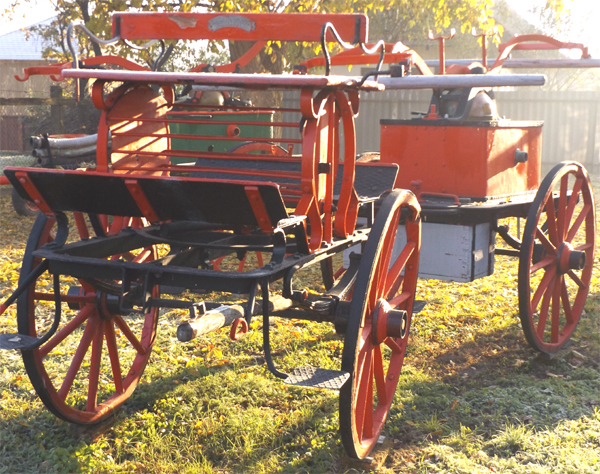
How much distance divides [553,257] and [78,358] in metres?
3.05

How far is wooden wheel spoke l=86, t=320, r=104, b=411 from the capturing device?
12.0ft

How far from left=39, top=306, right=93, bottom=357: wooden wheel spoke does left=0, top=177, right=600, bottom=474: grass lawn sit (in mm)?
503

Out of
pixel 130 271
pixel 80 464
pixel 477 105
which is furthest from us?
pixel 477 105

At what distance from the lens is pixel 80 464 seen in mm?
3371

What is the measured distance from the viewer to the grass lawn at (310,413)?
3432mm

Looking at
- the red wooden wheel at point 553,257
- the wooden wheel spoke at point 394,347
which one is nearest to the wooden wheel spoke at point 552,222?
the red wooden wheel at point 553,257

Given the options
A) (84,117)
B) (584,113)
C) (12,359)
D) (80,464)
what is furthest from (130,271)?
(584,113)

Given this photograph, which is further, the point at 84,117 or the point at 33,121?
the point at 33,121

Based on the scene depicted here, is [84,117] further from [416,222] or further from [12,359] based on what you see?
[416,222]

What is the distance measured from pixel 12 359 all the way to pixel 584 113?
1666 cm

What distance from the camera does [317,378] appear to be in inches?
111

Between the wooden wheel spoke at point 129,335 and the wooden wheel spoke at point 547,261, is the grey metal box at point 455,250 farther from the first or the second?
the wooden wheel spoke at point 129,335

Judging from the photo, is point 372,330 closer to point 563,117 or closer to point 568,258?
point 568,258

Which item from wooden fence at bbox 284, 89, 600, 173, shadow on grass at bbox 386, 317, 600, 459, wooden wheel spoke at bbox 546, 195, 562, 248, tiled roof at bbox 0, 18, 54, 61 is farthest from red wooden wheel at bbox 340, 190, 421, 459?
tiled roof at bbox 0, 18, 54, 61
